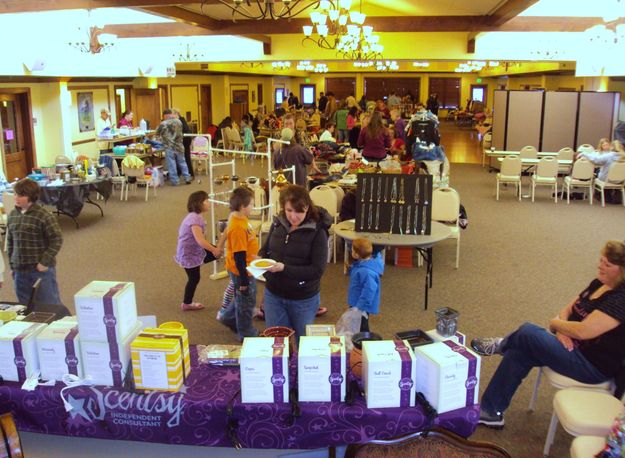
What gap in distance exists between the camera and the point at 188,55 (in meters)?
14.7

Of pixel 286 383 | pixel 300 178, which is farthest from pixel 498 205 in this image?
pixel 286 383

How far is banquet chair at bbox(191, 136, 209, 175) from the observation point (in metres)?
13.8

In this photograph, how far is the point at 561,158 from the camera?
1197 cm

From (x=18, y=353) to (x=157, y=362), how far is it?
2.14 ft

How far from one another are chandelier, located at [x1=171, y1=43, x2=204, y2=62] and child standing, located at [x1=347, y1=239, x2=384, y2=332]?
38.3 feet

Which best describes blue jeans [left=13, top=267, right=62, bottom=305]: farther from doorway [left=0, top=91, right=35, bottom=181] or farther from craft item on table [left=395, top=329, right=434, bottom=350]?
doorway [left=0, top=91, right=35, bottom=181]

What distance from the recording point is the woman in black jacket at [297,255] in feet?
11.8

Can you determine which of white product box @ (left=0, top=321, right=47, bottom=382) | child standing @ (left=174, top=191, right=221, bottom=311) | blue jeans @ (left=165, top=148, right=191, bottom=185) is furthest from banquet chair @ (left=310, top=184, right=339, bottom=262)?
blue jeans @ (left=165, top=148, right=191, bottom=185)

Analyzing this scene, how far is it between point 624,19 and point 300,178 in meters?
4.85

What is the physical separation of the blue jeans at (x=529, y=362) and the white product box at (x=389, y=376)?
4.12ft

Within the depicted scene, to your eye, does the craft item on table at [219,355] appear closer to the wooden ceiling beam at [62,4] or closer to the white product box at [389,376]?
the white product box at [389,376]

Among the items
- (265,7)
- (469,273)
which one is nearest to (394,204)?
(469,273)

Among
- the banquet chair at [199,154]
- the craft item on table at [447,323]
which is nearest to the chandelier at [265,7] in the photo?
the craft item on table at [447,323]

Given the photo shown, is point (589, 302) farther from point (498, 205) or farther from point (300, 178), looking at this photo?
point (498, 205)
